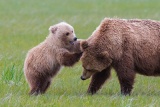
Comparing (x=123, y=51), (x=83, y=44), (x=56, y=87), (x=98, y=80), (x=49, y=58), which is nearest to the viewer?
(x=83, y=44)

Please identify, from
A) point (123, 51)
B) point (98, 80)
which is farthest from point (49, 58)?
point (123, 51)

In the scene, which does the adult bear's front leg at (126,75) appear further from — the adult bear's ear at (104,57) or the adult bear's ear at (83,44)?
the adult bear's ear at (83,44)

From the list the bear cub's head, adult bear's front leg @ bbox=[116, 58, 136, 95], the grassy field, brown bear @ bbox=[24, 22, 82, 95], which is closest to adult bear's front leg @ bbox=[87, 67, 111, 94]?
the grassy field

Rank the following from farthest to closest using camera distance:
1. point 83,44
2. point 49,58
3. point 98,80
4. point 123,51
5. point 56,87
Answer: point 56,87
point 98,80
point 49,58
point 123,51
point 83,44

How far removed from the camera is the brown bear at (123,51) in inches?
→ 408

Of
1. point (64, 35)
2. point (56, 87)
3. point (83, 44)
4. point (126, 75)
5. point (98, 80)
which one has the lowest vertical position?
point (56, 87)

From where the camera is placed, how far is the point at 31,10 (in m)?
32.4

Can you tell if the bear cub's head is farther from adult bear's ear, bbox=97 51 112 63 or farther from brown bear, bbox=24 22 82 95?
adult bear's ear, bbox=97 51 112 63

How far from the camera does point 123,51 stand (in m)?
10.4

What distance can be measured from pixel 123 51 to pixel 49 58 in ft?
4.62

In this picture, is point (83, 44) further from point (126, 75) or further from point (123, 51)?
point (126, 75)

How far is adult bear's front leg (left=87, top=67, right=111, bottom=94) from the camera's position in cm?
1095

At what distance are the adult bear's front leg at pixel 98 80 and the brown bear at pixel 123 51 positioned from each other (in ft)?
0.46

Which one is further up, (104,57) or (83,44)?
(83,44)
